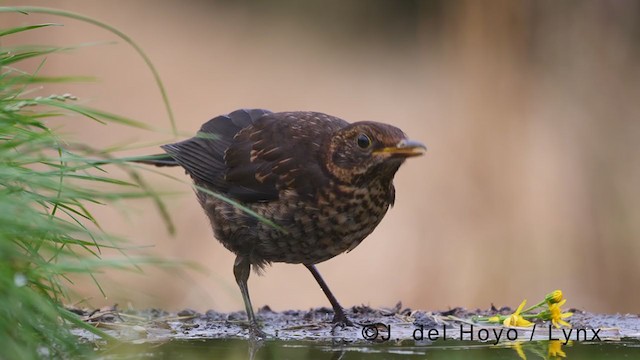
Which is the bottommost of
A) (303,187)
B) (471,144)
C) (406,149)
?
(303,187)

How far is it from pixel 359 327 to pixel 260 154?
3.04ft

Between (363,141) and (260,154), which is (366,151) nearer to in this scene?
(363,141)

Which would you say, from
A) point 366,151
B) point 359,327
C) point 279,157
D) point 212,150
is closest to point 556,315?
point 359,327

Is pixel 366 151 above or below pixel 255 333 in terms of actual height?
above

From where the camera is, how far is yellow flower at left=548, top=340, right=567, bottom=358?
11.0ft

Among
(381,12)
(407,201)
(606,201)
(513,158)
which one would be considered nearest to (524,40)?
(513,158)

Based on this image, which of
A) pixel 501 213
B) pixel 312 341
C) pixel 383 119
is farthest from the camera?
pixel 383 119

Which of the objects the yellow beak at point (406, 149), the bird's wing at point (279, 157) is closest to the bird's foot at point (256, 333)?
the bird's wing at point (279, 157)

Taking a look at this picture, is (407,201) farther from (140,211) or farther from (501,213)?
(140,211)

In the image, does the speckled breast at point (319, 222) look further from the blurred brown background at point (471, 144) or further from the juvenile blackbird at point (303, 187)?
the blurred brown background at point (471, 144)

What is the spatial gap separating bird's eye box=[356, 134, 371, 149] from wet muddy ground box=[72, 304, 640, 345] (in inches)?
25.7

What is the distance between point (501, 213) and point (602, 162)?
2.66 ft

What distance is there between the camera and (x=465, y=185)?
797 cm

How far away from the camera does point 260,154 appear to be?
452 cm
